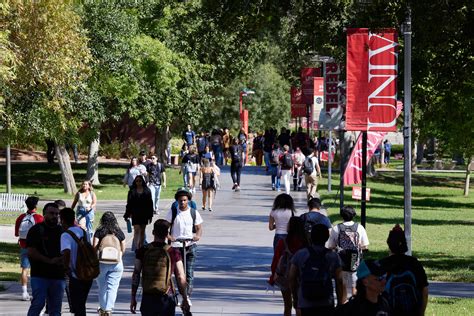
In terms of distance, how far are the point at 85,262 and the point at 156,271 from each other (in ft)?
5.60

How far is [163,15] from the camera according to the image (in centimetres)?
4797

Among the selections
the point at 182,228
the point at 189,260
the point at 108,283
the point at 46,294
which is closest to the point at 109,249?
the point at 108,283

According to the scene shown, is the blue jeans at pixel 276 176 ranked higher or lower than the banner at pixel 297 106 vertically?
lower

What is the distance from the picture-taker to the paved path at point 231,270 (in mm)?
17078

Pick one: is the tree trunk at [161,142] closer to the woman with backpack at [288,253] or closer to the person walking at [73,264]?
the woman with backpack at [288,253]

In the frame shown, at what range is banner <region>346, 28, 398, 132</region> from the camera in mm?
18234

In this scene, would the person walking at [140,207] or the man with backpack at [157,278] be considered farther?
the person walking at [140,207]

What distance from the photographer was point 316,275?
11648mm

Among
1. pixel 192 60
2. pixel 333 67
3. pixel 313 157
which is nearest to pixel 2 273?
pixel 333 67

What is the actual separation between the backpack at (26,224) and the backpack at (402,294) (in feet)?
26.6

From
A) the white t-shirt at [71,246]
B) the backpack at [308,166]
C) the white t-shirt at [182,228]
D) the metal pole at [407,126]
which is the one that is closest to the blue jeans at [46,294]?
the white t-shirt at [71,246]

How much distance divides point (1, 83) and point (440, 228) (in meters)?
14.5

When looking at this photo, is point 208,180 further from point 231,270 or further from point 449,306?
point 449,306

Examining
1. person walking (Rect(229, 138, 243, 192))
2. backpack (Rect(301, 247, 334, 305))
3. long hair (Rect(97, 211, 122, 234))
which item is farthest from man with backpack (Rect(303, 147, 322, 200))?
backpack (Rect(301, 247, 334, 305))
